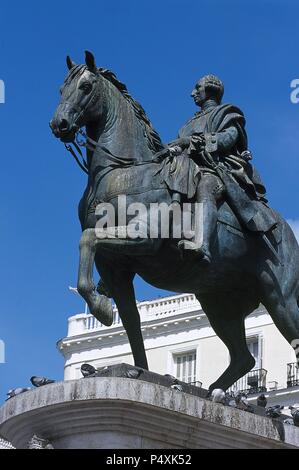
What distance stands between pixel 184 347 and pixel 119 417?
1685 inches

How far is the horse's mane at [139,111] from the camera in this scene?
57.1 feet

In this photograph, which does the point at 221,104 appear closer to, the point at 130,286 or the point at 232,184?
the point at 232,184

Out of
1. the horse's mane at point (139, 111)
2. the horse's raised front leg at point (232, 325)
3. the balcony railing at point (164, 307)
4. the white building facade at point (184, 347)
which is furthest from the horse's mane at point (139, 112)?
the balcony railing at point (164, 307)

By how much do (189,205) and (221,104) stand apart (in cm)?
216

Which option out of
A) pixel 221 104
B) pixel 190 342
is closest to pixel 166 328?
pixel 190 342

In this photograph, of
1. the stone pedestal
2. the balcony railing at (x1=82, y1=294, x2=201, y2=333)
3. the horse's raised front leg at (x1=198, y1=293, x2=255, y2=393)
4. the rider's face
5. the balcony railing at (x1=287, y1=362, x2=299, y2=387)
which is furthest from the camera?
the balcony railing at (x1=82, y1=294, x2=201, y2=333)

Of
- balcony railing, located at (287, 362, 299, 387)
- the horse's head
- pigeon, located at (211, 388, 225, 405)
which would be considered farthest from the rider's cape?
balcony railing, located at (287, 362, 299, 387)

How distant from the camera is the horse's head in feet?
54.9

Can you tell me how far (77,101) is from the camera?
1683cm

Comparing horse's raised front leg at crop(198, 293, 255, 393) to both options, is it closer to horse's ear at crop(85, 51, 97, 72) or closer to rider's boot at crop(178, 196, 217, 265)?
rider's boot at crop(178, 196, 217, 265)

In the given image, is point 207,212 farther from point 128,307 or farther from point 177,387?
point 177,387

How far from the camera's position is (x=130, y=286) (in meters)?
17.0

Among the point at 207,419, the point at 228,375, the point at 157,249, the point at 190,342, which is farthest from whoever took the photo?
the point at 190,342

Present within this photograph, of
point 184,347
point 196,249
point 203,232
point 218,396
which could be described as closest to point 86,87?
point 203,232
